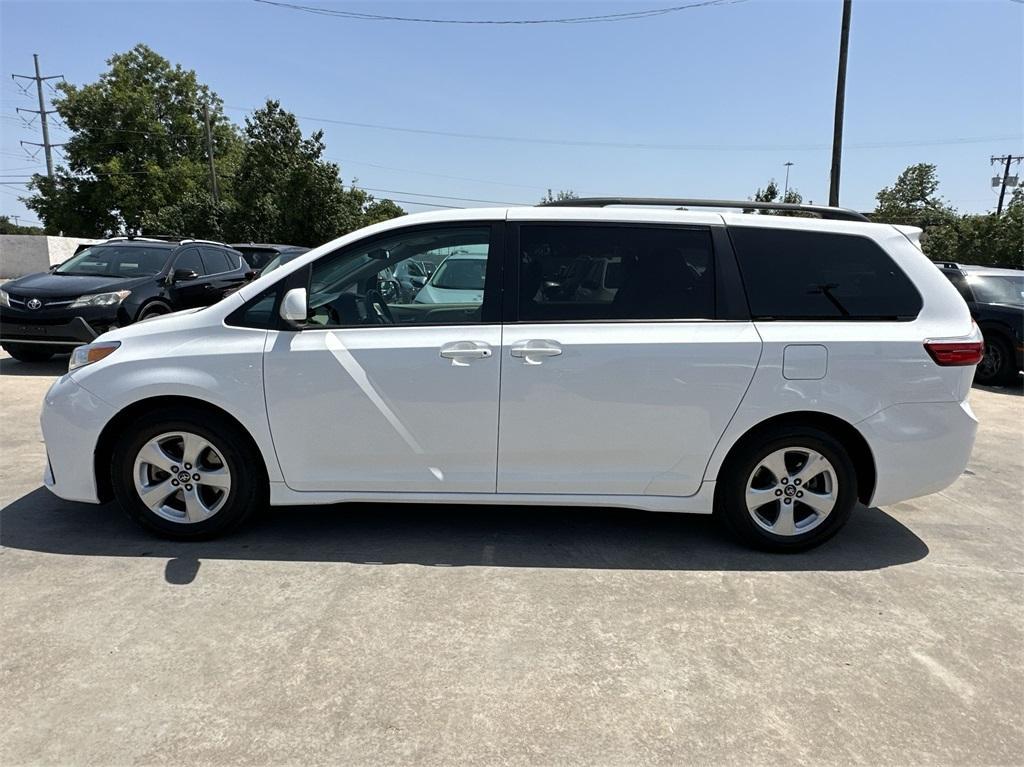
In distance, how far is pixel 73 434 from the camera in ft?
11.7

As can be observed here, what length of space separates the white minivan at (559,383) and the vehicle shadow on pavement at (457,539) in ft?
0.59

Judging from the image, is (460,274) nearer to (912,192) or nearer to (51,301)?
(51,301)

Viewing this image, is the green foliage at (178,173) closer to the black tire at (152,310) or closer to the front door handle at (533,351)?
the black tire at (152,310)

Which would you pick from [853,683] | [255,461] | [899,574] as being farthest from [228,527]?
[899,574]

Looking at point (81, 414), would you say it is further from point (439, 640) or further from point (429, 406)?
point (439, 640)

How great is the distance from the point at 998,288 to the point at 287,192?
28226 millimetres

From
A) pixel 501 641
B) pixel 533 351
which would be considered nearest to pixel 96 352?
pixel 533 351

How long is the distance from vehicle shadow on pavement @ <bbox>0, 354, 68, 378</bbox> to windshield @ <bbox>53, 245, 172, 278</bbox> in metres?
1.26

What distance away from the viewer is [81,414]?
11.6ft

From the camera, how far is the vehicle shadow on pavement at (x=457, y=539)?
358 cm

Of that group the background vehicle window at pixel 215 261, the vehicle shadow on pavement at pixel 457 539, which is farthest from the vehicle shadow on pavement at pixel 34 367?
the vehicle shadow on pavement at pixel 457 539

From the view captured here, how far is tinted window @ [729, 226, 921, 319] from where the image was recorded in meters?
3.58

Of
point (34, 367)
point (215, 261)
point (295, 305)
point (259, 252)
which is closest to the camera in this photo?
point (295, 305)

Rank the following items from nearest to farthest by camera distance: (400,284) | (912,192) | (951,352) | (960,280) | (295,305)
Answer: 1. (295,305)
2. (951,352)
3. (400,284)
4. (960,280)
5. (912,192)
